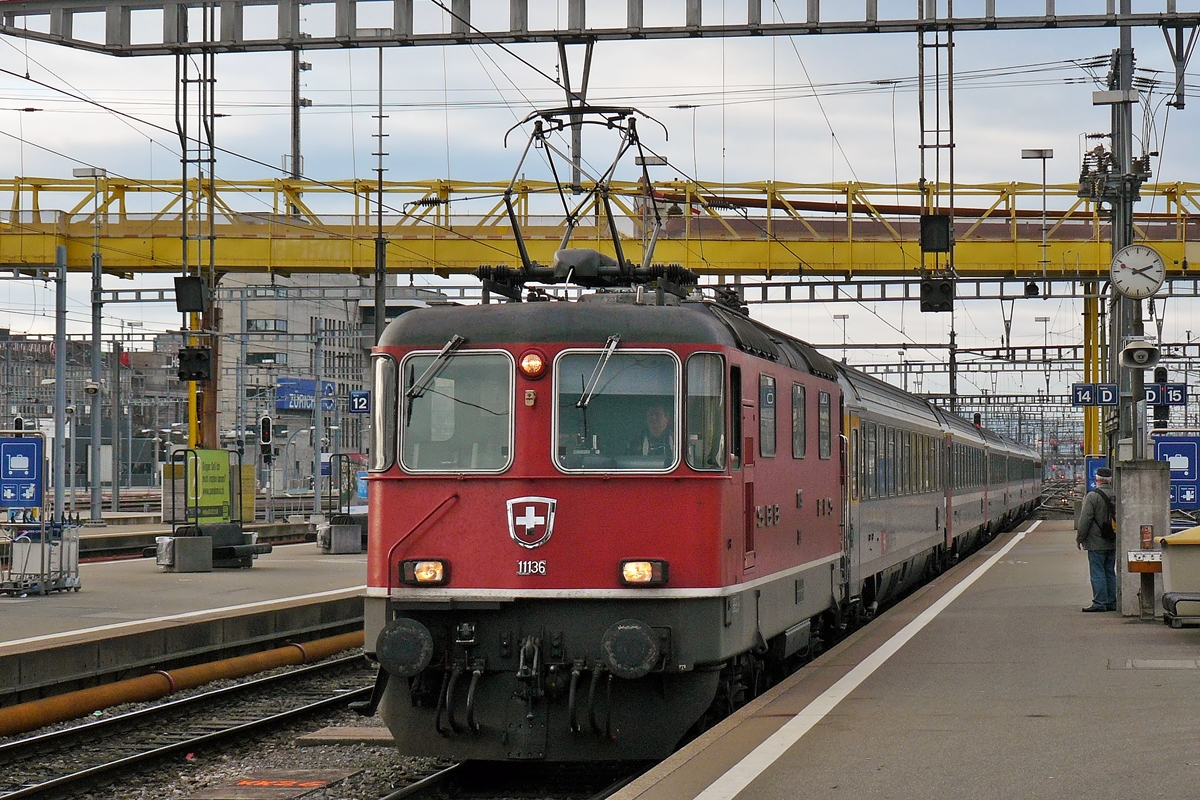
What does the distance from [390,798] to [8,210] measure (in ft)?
90.3

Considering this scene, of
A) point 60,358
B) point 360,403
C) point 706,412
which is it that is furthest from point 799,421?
point 60,358

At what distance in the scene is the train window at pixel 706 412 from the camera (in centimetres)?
972

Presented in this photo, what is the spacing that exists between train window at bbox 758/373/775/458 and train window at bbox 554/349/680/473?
1.39m

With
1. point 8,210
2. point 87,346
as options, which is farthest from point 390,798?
point 87,346

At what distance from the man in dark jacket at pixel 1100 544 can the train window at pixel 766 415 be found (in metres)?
6.98

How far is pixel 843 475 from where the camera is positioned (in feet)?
49.2

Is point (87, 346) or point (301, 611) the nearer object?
point (301, 611)

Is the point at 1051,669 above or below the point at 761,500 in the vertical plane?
below

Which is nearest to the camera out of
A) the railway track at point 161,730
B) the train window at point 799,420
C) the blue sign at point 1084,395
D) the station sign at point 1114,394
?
the railway track at point 161,730

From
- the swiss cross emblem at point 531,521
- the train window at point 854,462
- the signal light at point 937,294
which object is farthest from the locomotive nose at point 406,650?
the signal light at point 937,294

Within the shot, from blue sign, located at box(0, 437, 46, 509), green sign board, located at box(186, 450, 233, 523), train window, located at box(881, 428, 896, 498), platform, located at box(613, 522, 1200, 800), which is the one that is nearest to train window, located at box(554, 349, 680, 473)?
platform, located at box(613, 522, 1200, 800)

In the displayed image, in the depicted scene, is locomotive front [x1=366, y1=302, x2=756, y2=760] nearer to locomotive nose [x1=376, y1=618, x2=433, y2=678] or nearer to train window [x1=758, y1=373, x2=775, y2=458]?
locomotive nose [x1=376, y1=618, x2=433, y2=678]

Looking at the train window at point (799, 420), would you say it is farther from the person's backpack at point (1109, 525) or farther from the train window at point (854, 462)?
the person's backpack at point (1109, 525)

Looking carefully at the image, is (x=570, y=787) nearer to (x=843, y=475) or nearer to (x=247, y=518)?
(x=843, y=475)
